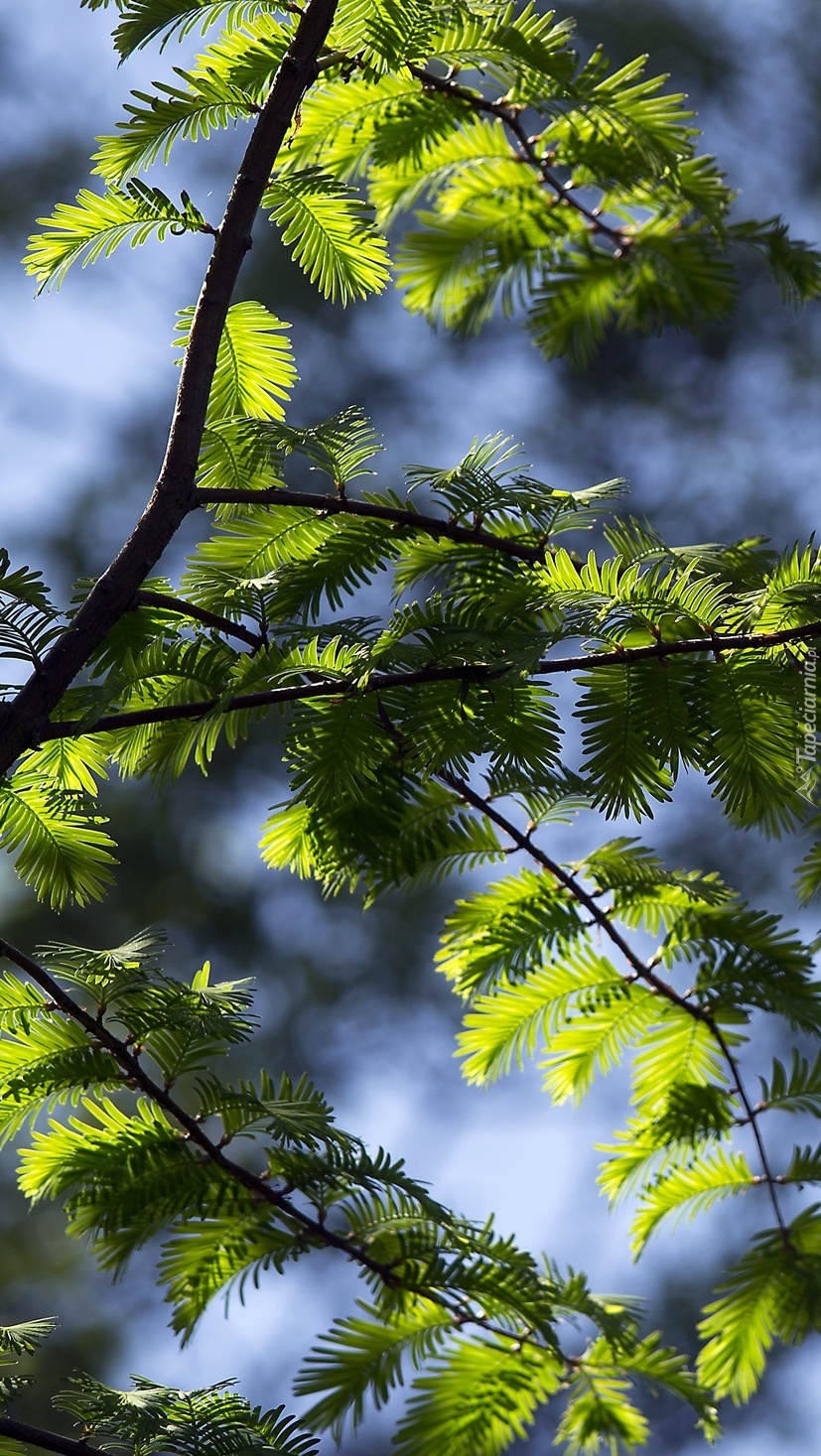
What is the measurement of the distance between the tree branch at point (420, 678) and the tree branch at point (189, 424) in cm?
2

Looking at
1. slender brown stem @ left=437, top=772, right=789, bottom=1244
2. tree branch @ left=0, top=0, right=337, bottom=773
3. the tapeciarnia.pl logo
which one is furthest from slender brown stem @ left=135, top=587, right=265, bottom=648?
the tapeciarnia.pl logo

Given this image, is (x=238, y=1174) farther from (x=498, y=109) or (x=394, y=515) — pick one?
(x=498, y=109)

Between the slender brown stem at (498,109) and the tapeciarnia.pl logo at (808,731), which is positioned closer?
the tapeciarnia.pl logo at (808,731)

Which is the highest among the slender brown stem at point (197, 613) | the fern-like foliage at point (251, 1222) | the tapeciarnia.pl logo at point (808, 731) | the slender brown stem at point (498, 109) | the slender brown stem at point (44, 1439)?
the slender brown stem at point (498, 109)

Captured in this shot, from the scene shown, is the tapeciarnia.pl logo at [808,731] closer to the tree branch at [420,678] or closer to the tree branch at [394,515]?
the tree branch at [420,678]

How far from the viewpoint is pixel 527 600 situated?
53 cm

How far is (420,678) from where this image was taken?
0.51 metres

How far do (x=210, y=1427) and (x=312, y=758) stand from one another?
26cm

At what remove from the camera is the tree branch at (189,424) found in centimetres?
50

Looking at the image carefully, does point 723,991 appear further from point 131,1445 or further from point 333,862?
point 131,1445

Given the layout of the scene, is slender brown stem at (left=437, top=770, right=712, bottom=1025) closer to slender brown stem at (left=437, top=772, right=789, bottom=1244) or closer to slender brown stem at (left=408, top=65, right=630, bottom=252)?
slender brown stem at (left=437, top=772, right=789, bottom=1244)

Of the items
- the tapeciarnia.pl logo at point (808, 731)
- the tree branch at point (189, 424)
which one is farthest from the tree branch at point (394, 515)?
the tapeciarnia.pl logo at point (808, 731)

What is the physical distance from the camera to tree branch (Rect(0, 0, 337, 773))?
50cm

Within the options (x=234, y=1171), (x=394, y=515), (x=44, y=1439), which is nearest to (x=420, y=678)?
(x=394, y=515)
